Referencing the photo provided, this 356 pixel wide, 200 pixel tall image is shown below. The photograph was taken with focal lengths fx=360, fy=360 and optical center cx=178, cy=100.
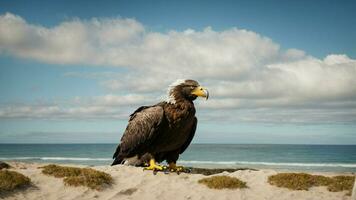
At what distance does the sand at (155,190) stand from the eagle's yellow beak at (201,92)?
2.41 m

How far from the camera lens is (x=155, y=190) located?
945 cm

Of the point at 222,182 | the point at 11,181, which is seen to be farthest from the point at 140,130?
the point at 11,181

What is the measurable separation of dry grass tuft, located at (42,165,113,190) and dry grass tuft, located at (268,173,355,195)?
4772 mm

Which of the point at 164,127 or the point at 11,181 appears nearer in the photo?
the point at 11,181

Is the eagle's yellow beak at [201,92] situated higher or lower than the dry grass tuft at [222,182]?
higher

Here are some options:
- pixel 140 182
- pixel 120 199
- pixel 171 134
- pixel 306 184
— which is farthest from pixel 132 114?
pixel 306 184

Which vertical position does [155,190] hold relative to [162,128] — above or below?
below

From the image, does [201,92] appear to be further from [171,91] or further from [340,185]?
[340,185]

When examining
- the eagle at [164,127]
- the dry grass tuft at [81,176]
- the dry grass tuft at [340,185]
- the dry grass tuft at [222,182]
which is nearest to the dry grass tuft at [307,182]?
the dry grass tuft at [340,185]

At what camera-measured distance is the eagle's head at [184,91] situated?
10.6 meters

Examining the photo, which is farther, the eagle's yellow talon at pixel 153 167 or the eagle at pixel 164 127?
the eagle's yellow talon at pixel 153 167

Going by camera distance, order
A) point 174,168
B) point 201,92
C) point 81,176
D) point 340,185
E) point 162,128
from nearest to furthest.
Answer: point 81,176, point 340,185, point 162,128, point 201,92, point 174,168

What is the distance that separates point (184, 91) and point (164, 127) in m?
1.23

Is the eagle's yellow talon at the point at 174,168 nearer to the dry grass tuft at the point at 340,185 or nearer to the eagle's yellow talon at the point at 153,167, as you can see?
the eagle's yellow talon at the point at 153,167
